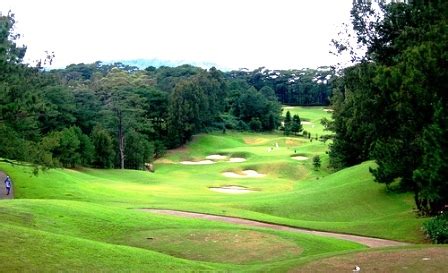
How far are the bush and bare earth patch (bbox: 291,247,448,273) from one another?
677 centimetres

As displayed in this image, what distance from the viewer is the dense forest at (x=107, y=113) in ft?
73.1

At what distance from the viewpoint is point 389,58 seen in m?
30.4

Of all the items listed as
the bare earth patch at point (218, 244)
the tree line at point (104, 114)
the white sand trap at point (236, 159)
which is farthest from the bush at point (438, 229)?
the white sand trap at point (236, 159)

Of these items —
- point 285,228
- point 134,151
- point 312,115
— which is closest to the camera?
point 285,228

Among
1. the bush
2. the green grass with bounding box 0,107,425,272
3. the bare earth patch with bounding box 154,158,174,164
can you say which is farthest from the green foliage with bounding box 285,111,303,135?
the bush

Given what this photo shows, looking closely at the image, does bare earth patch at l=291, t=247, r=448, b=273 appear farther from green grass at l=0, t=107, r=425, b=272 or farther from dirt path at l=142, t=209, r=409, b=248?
dirt path at l=142, t=209, r=409, b=248

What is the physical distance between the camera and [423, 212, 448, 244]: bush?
24.0 meters

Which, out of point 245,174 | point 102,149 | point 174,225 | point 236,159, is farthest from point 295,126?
point 174,225

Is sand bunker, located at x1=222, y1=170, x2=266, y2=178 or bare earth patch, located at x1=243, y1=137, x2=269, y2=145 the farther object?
bare earth patch, located at x1=243, y1=137, x2=269, y2=145

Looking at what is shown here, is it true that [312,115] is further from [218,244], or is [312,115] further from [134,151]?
[218,244]

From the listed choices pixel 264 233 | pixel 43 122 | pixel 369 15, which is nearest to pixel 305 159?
pixel 43 122

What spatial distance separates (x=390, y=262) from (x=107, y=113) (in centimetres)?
6495

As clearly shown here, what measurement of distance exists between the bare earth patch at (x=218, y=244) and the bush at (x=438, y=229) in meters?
6.98

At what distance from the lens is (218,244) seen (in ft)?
71.1
